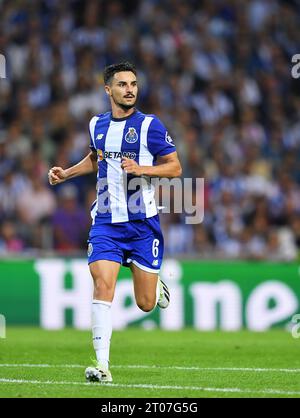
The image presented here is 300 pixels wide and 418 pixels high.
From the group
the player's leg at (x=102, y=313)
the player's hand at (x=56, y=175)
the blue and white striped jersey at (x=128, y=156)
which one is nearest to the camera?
the player's leg at (x=102, y=313)

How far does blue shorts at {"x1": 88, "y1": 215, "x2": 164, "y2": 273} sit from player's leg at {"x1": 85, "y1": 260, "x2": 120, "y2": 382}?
0.41 ft

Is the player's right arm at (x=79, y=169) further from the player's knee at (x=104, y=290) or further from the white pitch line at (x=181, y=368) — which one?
the white pitch line at (x=181, y=368)

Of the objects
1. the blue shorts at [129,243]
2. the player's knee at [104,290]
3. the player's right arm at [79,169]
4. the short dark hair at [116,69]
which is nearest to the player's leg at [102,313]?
the player's knee at [104,290]

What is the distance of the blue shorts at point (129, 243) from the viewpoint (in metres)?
8.89

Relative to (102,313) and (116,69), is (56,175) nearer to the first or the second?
(116,69)

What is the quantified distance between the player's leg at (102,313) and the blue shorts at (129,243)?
0.41 feet

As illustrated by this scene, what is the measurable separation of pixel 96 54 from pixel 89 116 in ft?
5.24

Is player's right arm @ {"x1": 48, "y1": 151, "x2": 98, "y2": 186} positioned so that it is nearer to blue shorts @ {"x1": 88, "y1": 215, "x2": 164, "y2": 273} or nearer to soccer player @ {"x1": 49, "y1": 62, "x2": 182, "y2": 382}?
soccer player @ {"x1": 49, "y1": 62, "x2": 182, "y2": 382}

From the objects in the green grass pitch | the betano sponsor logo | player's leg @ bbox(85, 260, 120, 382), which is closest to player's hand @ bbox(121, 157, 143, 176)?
the betano sponsor logo

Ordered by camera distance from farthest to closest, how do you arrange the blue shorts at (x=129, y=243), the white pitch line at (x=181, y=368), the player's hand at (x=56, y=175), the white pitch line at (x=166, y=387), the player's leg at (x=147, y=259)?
the white pitch line at (x=181, y=368), the player's hand at (x=56, y=175), the player's leg at (x=147, y=259), the blue shorts at (x=129, y=243), the white pitch line at (x=166, y=387)

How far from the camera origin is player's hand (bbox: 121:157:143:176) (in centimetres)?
861

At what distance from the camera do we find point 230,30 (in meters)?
21.1

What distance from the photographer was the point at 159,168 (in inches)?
→ 351

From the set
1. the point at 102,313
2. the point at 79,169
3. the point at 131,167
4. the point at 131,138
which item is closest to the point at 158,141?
the point at 131,138
